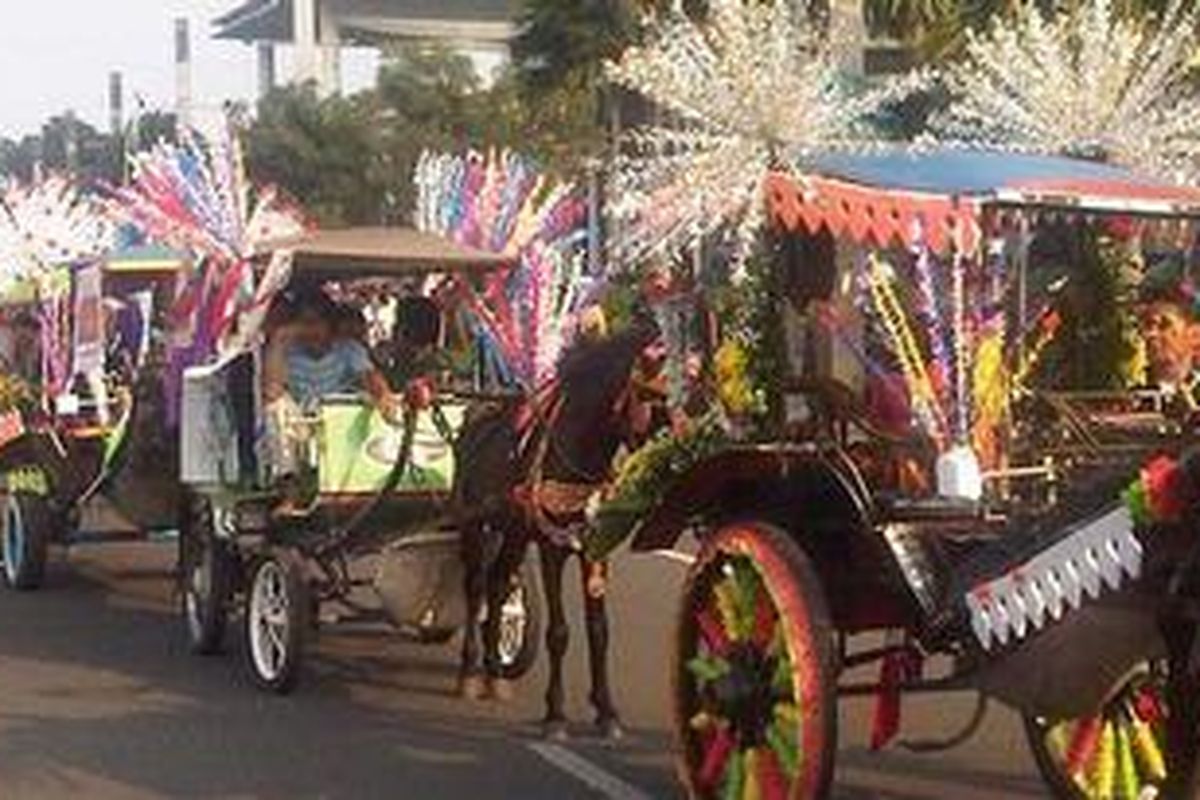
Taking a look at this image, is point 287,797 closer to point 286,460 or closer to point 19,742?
point 19,742

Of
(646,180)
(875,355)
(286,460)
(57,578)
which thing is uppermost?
(646,180)

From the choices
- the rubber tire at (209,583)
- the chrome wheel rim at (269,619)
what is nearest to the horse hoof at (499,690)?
the chrome wheel rim at (269,619)

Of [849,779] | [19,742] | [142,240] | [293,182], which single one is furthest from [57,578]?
[293,182]

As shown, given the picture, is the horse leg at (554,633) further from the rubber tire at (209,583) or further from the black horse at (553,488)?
the rubber tire at (209,583)

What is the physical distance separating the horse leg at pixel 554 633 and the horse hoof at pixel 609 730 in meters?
0.15

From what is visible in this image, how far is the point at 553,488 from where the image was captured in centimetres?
897

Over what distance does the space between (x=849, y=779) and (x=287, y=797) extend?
2000mm

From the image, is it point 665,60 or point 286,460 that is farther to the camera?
point 286,460

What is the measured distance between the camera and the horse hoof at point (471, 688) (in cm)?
968

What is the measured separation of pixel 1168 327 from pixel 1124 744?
135 centimetres

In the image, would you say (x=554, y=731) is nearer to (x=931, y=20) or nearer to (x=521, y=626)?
(x=521, y=626)

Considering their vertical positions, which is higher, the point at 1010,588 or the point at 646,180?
the point at 646,180

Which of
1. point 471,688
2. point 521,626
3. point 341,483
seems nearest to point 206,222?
point 341,483

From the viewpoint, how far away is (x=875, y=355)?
6.61 meters
